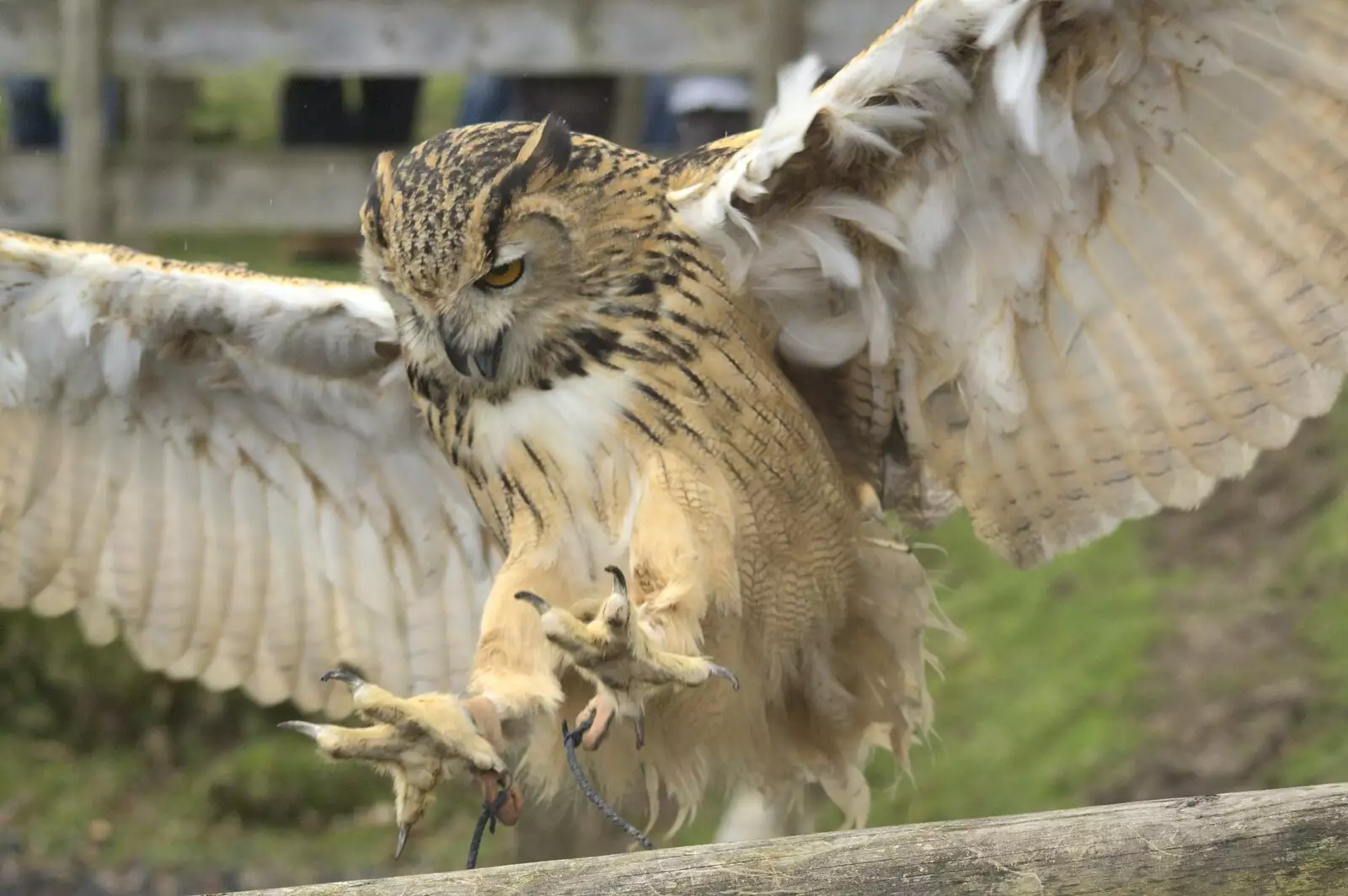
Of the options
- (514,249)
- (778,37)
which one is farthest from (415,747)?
(778,37)

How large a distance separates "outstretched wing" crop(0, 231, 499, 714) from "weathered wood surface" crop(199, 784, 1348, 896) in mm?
2069

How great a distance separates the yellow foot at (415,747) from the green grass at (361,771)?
11.0 ft

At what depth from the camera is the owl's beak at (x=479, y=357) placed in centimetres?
296

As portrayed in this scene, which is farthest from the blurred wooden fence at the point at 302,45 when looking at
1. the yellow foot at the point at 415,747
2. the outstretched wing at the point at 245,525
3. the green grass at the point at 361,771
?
the yellow foot at the point at 415,747

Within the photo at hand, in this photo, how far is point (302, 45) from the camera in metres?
5.92

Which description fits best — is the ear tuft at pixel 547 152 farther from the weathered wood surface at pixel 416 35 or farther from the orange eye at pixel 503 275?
the weathered wood surface at pixel 416 35

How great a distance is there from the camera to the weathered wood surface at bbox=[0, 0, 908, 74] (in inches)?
230

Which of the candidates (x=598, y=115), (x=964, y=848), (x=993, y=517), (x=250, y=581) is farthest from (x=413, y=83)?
(x=964, y=848)

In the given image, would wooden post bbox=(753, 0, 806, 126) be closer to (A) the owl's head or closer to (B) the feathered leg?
(A) the owl's head

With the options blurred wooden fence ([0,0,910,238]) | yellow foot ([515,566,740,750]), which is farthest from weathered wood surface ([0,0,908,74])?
yellow foot ([515,566,740,750])

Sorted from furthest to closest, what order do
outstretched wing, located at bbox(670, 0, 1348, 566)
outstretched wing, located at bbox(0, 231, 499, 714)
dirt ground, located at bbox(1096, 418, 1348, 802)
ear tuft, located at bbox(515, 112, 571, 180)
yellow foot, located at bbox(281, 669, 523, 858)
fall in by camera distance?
dirt ground, located at bbox(1096, 418, 1348, 802) → outstretched wing, located at bbox(0, 231, 499, 714) → ear tuft, located at bbox(515, 112, 571, 180) → outstretched wing, located at bbox(670, 0, 1348, 566) → yellow foot, located at bbox(281, 669, 523, 858)

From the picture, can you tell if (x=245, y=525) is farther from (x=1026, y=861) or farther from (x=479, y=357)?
(x=1026, y=861)

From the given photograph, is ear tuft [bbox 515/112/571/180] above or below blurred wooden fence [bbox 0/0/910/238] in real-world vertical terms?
below

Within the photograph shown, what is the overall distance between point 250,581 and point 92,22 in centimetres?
265
